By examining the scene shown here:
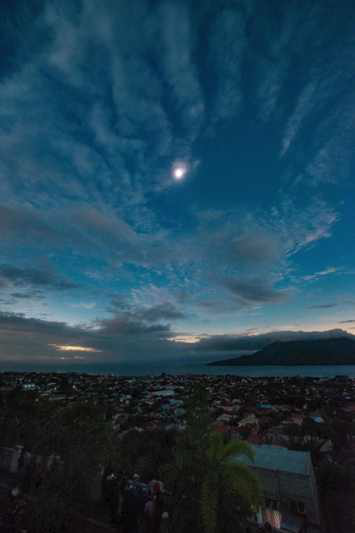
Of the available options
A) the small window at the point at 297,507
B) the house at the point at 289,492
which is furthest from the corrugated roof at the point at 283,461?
the small window at the point at 297,507

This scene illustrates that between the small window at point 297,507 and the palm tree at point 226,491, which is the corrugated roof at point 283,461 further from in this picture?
the palm tree at point 226,491

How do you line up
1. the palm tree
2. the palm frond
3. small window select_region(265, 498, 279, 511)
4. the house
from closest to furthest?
the palm frond
the palm tree
the house
small window select_region(265, 498, 279, 511)

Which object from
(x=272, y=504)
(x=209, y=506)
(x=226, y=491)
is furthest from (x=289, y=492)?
(x=209, y=506)

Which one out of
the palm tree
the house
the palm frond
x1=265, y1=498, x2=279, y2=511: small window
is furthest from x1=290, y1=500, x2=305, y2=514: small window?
the palm frond

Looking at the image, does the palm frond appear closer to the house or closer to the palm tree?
the palm tree

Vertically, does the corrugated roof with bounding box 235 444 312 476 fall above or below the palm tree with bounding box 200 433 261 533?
below

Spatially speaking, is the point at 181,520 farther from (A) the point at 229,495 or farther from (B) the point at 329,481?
(B) the point at 329,481

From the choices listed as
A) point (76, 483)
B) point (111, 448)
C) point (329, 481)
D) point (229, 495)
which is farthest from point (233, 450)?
point (329, 481)
